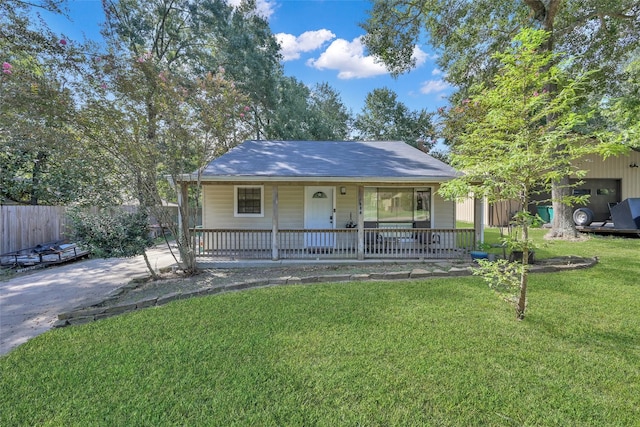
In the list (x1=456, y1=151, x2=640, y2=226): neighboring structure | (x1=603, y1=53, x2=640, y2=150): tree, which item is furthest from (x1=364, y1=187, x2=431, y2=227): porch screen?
(x1=456, y1=151, x2=640, y2=226): neighboring structure

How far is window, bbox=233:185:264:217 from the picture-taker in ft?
30.9

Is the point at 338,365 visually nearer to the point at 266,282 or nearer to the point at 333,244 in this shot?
the point at 266,282

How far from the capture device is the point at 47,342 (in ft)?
12.1

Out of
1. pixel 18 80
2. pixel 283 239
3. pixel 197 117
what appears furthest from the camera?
pixel 283 239

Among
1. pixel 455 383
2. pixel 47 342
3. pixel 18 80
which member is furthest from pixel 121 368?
pixel 18 80

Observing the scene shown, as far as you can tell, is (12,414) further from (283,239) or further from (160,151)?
(283,239)

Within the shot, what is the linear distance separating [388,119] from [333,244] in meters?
27.4

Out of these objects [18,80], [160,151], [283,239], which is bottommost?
[283,239]

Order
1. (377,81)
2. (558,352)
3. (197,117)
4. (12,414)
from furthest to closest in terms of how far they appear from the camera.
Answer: (377,81)
(197,117)
(558,352)
(12,414)

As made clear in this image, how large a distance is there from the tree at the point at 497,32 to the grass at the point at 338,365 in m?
9.95

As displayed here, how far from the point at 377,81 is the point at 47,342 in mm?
33595

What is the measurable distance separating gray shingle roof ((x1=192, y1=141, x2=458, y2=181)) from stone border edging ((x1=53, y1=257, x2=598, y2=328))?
2.54m

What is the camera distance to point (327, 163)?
8.92m

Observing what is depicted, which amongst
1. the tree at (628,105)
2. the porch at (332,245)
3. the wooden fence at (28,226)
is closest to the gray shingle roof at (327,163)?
the porch at (332,245)
